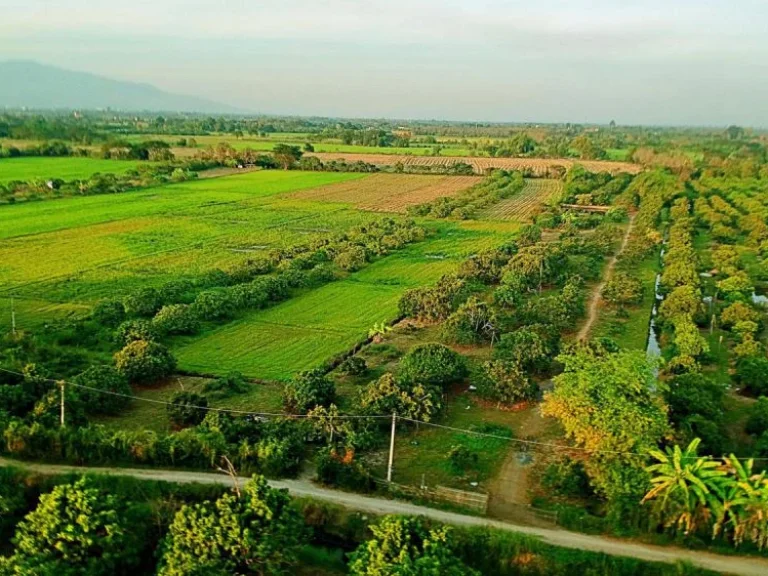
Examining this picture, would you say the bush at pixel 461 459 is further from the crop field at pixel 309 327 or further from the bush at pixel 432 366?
the crop field at pixel 309 327

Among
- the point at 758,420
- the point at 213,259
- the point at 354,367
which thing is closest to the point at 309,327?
the point at 354,367

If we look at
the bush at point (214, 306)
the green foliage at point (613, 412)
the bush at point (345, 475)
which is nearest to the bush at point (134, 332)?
the bush at point (214, 306)

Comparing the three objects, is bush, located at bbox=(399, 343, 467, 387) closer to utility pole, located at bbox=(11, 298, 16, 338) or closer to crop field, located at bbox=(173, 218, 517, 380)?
crop field, located at bbox=(173, 218, 517, 380)

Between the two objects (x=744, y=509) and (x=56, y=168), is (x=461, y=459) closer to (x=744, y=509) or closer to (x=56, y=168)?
(x=744, y=509)

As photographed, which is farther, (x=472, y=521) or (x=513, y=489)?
(x=513, y=489)

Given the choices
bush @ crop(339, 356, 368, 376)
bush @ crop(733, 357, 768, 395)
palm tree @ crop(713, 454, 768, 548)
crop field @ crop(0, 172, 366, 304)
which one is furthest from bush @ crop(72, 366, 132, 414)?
bush @ crop(733, 357, 768, 395)

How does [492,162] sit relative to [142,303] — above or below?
above

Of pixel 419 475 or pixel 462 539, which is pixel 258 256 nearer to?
pixel 419 475
